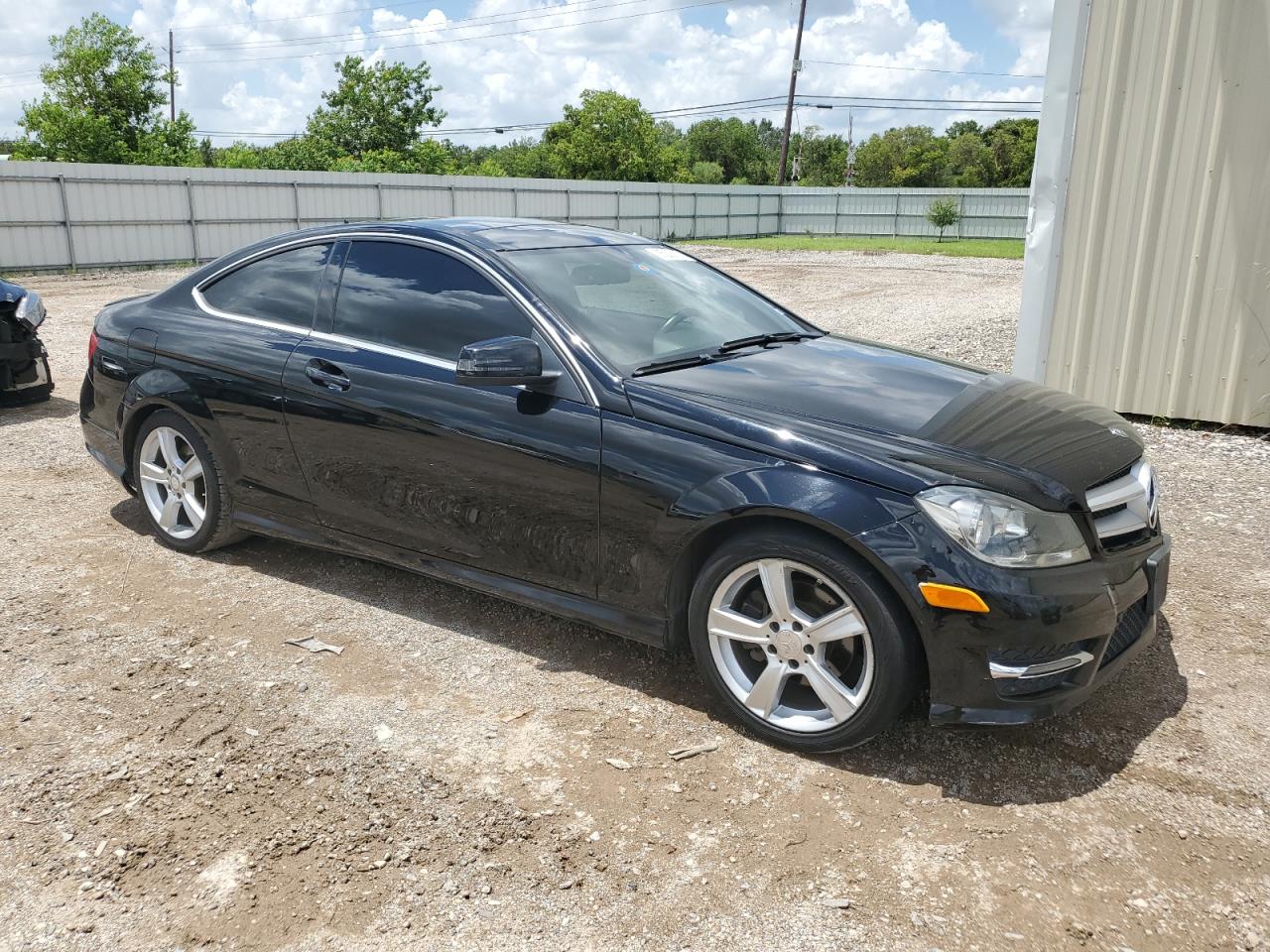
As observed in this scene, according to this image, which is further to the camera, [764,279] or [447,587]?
[764,279]

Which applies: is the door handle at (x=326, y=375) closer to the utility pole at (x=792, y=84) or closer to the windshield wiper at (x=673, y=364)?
the windshield wiper at (x=673, y=364)

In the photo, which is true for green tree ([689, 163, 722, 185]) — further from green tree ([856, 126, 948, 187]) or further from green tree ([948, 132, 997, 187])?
green tree ([948, 132, 997, 187])

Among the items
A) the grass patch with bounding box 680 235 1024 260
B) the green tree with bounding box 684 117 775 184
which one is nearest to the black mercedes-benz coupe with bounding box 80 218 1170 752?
the grass patch with bounding box 680 235 1024 260

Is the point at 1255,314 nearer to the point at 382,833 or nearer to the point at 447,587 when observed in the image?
the point at 447,587

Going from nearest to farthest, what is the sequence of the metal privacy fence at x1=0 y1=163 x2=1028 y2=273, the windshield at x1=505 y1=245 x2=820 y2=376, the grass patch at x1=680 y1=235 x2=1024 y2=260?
the windshield at x1=505 y1=245 x2=820 y2=376
the metal privacy fence at x1=0 y1=163 x2=1028 y2=273
the grass patch at x1=680 y1=235 x2=1024 y2=260

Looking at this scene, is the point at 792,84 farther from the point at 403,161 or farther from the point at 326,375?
the point at 326,375

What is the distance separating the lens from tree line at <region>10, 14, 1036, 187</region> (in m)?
36.5

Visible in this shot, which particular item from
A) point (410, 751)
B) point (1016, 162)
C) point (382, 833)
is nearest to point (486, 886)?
point (382, 833)

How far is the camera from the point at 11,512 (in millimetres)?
5816

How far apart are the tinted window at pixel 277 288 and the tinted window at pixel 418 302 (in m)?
0.21

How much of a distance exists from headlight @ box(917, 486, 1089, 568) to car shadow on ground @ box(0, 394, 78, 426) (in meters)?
7.56

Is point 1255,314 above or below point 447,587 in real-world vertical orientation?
above

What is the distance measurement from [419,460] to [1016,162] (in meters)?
86.2

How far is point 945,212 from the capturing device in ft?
141
